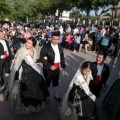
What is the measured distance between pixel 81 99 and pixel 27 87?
1100 millimetres

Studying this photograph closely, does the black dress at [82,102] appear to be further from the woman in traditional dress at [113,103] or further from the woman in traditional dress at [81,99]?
the woman in traditional dress at [113,103]

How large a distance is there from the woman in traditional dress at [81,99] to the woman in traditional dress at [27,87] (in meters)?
0.77

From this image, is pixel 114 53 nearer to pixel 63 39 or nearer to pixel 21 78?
pixel 63 39

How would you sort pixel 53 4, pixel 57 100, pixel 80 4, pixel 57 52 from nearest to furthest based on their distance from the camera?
pixel 57 52, pixel 57 100, pixel 80 4, pixel 53 4

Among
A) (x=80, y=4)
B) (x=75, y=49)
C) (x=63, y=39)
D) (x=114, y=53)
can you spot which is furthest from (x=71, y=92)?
(x=80, y=4)

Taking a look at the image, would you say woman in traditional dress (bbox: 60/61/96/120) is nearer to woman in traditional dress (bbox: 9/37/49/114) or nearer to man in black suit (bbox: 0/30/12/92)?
woman in traditional dress (bbox: 9/37/49/114)

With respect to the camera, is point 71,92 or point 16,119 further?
point 16,119

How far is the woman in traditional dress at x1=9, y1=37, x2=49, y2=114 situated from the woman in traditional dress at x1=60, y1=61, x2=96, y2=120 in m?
0.77

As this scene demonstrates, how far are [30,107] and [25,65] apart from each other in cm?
79

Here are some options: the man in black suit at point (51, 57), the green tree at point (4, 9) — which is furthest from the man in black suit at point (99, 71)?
the green tree at point (4, 9)

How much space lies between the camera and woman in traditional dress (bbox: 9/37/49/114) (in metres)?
3.86

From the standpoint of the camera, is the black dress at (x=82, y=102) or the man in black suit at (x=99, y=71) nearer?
the black dress at (x=82, y=102)

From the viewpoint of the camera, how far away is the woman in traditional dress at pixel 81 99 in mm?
3289

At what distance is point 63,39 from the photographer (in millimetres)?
14055
